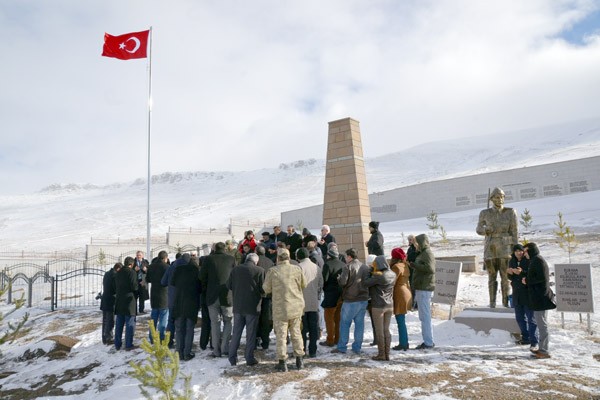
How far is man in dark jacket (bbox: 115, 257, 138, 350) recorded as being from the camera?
8.61 metres

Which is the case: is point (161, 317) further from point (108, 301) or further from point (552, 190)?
point (552, 190)

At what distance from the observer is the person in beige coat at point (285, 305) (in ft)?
21.1

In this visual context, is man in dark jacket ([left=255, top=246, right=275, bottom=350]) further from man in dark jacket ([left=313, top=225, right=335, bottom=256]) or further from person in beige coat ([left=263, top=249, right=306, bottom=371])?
man in dark jacket ([left=313, top=225, right=335, bottom=256])

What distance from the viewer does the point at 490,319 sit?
26.4 ft

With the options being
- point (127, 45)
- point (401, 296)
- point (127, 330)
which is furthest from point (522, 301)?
point (127, 45)

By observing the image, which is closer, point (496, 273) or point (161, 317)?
point (161, 317)

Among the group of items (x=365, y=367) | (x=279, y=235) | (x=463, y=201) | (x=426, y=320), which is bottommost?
(x=365, y=367)

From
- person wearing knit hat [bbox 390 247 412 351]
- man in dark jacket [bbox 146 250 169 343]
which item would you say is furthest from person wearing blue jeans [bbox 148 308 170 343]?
person wearing knit hat [bbox 390 247 412 351]

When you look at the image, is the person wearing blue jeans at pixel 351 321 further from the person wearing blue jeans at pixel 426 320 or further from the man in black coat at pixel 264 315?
the man in black coat at pixel 264 315

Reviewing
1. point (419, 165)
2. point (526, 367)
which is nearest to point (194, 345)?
point (526, 367)

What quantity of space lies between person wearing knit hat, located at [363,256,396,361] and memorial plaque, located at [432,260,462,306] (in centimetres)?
307

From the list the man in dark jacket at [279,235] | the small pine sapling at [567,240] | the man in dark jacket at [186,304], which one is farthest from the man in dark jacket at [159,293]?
the small pine sapling at [567,240]

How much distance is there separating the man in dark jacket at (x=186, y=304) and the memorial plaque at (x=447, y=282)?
17.1 ft

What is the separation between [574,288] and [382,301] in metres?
4.35
